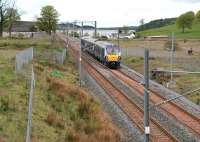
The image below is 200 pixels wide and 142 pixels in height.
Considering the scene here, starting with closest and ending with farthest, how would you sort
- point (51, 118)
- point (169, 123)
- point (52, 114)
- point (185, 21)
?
point (51, 118) < point (52, 114) < point (169, 123) < point (185, 21)

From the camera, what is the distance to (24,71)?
34.0m

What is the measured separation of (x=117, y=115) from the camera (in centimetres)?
2862

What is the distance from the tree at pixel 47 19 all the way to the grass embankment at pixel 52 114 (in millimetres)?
128738

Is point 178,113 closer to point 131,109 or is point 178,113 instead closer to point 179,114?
point 179,114

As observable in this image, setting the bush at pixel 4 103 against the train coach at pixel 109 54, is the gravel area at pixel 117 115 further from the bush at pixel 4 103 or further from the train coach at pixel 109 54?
the train coach at pixel 109 54

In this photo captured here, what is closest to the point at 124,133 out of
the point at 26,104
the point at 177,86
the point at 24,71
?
the point at 26,104

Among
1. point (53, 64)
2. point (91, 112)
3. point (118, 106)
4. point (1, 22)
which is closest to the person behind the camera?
point (91, 112)

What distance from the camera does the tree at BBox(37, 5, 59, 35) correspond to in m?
161

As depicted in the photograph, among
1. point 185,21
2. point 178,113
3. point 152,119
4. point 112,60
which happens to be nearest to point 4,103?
point 152,119

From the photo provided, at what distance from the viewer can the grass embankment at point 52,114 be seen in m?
19.1

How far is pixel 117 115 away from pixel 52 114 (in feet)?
21.5

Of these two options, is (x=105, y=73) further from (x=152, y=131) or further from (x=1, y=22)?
(x=1, y=22)

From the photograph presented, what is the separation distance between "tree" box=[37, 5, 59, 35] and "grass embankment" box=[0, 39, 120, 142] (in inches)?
5068

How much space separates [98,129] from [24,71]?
12.2 meters
